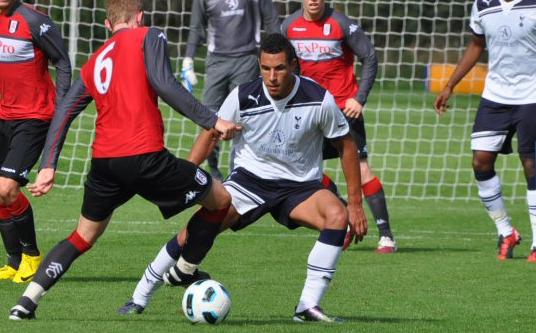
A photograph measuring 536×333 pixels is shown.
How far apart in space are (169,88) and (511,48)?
427cm

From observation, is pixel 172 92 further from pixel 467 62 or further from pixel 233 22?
pixel 233 22

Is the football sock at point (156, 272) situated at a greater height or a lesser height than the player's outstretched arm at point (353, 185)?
lesser

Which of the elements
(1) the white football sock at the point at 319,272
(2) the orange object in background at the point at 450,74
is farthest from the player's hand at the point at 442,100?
(2) the orange object in background at the point at 450,74

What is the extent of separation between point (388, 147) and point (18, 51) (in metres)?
13.3

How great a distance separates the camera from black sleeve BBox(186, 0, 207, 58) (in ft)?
44.9

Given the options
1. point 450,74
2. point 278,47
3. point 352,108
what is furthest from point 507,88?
point 450,74

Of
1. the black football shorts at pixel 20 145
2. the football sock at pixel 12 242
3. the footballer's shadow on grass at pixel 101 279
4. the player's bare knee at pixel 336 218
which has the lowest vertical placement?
the footballer's shadow on grass at pixel 101 279

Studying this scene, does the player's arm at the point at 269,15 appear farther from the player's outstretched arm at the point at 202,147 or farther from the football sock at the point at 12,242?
the player's outstretched arm at the point at 202,147

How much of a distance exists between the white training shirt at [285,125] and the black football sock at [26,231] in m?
2.00

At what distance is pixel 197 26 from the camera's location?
13789 millimetres

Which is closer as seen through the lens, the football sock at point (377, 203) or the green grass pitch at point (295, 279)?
the green grass pitch at point (295, 279)

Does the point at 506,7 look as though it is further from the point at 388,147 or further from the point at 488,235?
the point at 388,147

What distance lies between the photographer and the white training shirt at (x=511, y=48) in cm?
998

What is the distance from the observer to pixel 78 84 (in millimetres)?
6867
